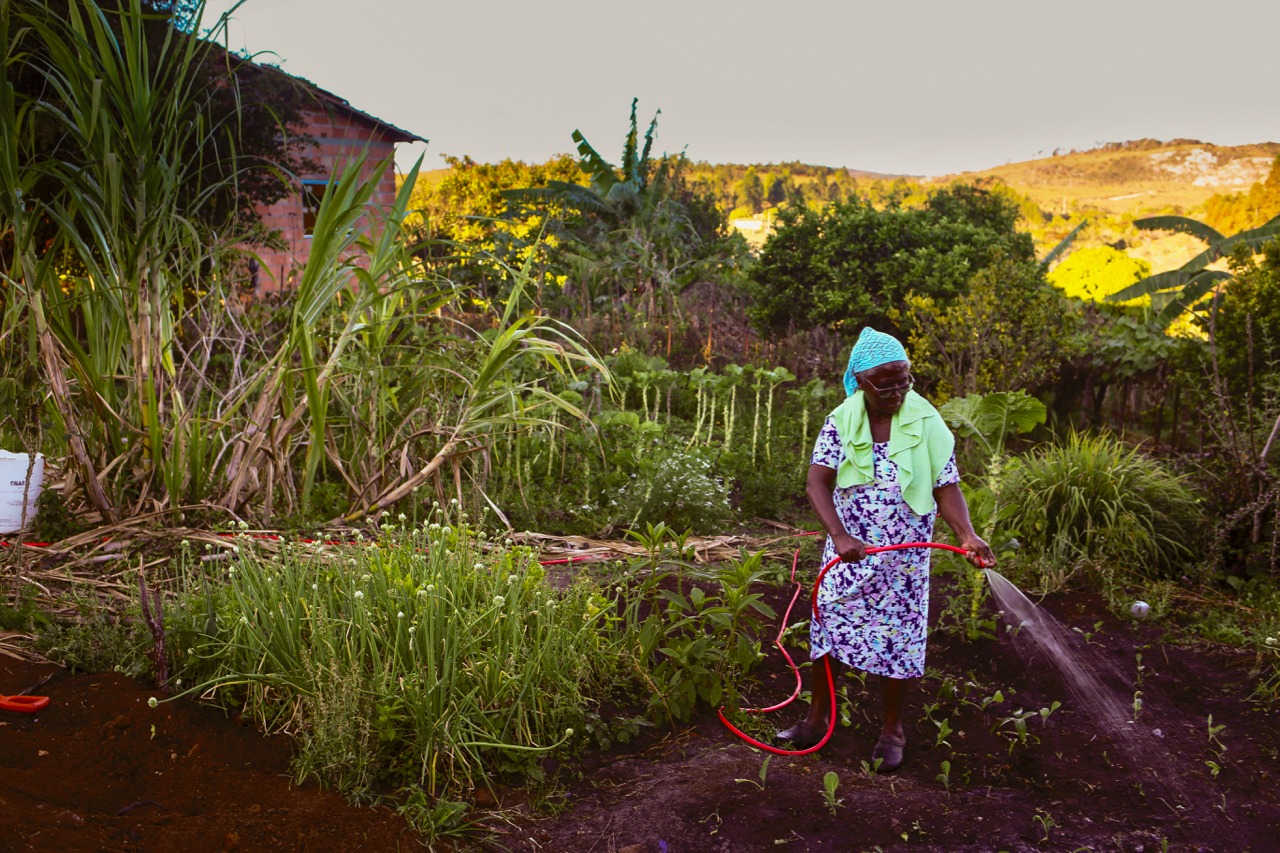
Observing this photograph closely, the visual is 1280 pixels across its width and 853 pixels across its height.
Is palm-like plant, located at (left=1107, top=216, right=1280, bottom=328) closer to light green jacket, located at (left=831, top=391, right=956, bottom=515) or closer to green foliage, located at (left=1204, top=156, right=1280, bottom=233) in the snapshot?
green foliage, located at (left=1204, top=156, right=1280, bottom=233)

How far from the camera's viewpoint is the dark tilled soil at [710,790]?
2480mm

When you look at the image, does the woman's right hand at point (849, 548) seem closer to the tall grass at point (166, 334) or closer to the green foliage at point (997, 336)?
the tall grass at point (166, 334)

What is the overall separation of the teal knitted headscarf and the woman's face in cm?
2

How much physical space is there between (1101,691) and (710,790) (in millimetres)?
1859

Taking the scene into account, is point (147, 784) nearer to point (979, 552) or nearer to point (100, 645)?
point (100, 645)

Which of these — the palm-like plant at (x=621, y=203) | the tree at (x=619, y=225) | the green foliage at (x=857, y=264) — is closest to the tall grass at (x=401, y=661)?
the green foliage at (x=857, y=264)

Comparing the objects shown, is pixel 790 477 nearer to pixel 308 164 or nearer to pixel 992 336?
pixel 992 336

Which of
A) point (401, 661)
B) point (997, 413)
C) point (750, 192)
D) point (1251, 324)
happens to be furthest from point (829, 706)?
point (750, 192)

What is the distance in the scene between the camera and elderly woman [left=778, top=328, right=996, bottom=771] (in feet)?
10.4

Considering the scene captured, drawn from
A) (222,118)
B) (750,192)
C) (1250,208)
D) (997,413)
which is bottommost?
(997,413)

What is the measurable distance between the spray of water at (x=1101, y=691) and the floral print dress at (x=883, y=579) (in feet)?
1.32

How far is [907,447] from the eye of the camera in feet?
10.3

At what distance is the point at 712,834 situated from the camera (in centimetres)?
262

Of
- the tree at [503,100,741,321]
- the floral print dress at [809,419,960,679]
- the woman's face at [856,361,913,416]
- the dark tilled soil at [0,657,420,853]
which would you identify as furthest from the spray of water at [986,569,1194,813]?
the tree at [503,100,741,321]
